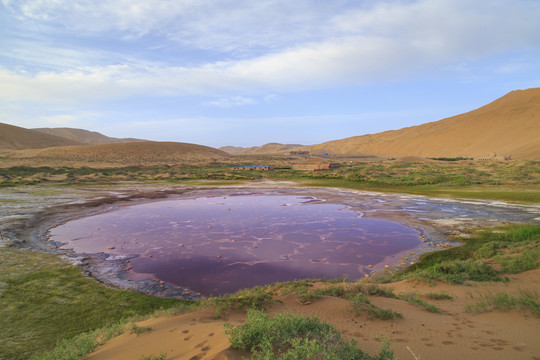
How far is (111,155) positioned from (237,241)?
73.7 metres

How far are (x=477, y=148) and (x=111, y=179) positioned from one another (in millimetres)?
85997

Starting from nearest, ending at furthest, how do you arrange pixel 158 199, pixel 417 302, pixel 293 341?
pixel 293 341 < pixel 417 302 < pixel 158 199

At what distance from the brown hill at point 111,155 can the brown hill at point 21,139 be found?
30166 mm

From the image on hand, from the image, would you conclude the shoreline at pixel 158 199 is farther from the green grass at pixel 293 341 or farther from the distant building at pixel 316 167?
the distant building at pixel 316 167

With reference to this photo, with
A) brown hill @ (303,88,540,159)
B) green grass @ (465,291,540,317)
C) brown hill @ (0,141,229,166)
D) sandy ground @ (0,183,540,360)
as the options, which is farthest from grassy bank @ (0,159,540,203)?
brown hill @ (303,88,540,159)

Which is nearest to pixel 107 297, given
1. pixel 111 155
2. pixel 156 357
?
pixel 156 357

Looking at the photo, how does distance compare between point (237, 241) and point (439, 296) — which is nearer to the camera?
point (439, 296)

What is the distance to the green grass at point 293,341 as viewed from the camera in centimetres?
344

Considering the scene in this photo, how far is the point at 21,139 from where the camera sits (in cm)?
10469

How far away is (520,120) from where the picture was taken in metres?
82.2

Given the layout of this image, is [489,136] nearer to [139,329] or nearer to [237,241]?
[237,241]

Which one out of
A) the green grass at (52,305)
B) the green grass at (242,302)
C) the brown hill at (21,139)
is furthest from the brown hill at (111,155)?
the green grass at (242,302)

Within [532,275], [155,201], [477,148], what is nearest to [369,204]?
[532,275]

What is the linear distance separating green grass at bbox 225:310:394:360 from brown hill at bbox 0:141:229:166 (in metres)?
65.6
